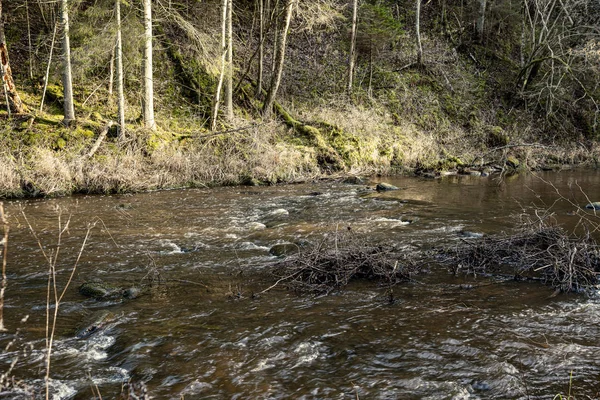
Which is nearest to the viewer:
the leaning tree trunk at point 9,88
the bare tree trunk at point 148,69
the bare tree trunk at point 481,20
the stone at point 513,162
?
the leaning tree trunk at point 9,88

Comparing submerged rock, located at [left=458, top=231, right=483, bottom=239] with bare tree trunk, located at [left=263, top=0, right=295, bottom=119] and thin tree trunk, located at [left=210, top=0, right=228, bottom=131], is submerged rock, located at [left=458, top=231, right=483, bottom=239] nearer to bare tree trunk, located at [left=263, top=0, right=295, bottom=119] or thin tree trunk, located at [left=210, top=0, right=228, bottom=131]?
thin tree trunk, located at [left=210, top=0, right=228, bottom=131]

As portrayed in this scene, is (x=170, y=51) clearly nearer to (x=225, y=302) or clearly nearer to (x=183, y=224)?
(x=183, y=224)

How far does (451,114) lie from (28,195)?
22945 mm

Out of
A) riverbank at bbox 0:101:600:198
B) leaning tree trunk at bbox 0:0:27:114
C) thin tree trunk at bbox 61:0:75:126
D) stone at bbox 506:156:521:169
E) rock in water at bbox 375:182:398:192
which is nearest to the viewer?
riverbank at bbox 0:101:600:198

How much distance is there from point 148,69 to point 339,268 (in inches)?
532

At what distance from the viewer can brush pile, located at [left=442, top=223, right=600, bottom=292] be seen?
6.21 m

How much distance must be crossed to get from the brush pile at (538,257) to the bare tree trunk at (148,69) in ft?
43.2

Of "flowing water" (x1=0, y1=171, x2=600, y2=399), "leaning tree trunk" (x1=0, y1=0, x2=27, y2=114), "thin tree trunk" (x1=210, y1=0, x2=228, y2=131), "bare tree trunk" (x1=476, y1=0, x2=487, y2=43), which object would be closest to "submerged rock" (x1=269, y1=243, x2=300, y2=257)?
"flowing water" (x1=0, y1=171, x2=600, y2=399)

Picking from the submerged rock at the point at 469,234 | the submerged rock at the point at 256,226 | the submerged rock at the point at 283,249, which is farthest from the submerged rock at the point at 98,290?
the submerged rock at the point at 469,234

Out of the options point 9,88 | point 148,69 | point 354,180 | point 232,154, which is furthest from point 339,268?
point 9,88

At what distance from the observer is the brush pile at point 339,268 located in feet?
21.0

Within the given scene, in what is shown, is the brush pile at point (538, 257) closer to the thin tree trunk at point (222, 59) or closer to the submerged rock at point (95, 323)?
the submerged rock at point (95, 323)

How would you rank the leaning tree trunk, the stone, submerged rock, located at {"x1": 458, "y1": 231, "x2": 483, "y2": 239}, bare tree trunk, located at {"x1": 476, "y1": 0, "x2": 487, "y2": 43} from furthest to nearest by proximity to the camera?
1. bare tree trunk, located at {"x1": 476, "y1": 0, "x2": 487, "y2": 43}
2. the stone
3. the leaning tree trunk
4. submerged rock, located at {"x1": 458, "y1": 231, "x2": 483, "y2": 239}

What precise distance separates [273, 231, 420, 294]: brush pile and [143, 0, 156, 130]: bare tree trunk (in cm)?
1235
